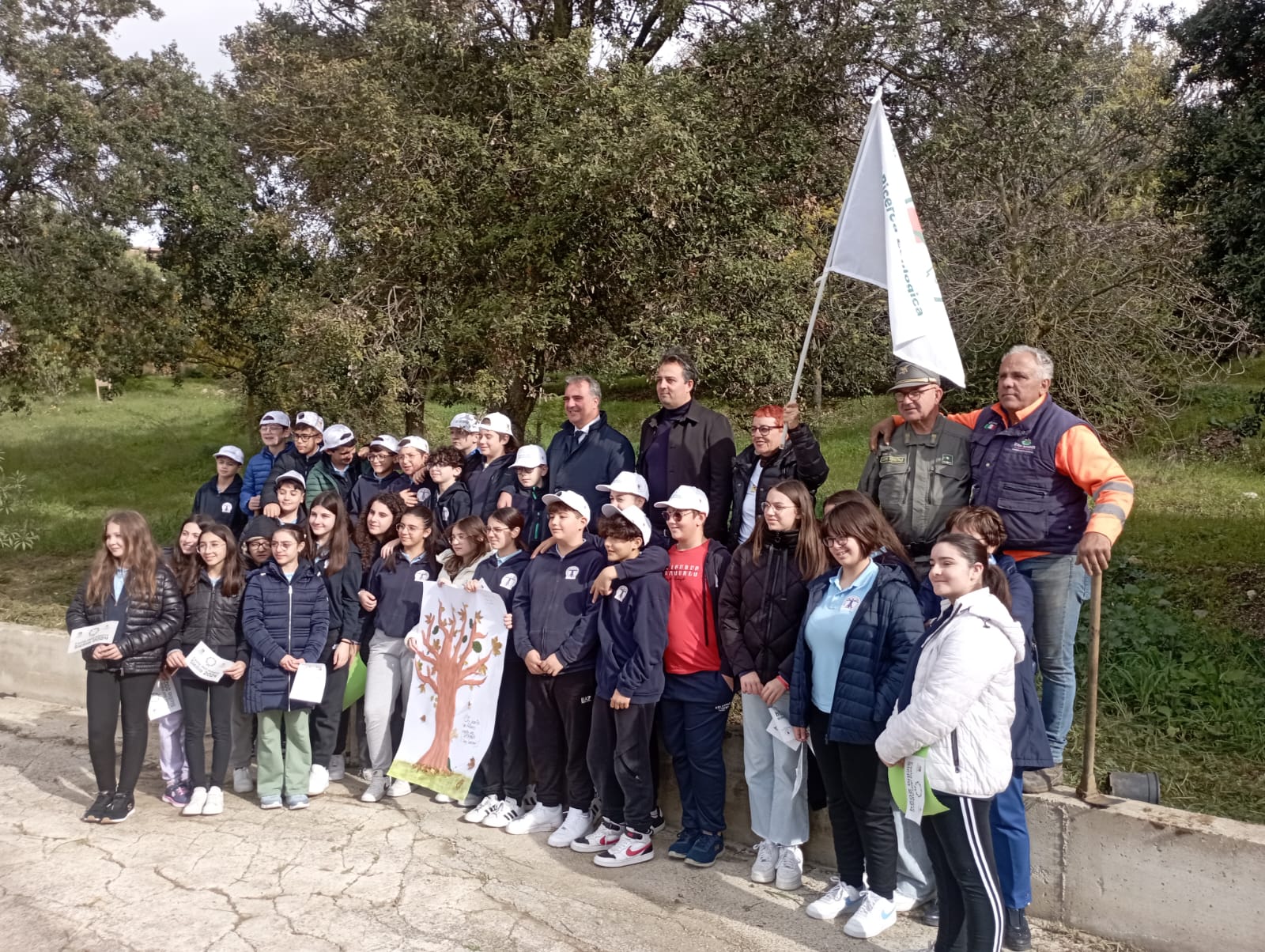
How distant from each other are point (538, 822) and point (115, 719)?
2.50m

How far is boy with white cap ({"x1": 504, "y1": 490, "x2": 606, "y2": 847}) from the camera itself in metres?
5.70

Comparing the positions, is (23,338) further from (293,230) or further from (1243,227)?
(1243,227)

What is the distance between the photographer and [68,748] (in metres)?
7.50

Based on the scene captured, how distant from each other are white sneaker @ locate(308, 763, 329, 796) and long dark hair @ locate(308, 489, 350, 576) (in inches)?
47.6

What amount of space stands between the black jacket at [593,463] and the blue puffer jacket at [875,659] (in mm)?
2220

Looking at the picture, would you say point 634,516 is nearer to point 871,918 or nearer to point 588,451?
point 588,451

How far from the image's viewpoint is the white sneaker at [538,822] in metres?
5.95

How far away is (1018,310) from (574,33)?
6.00 meters

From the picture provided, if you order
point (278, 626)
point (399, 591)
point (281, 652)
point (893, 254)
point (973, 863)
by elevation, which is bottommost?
point (973, 863)

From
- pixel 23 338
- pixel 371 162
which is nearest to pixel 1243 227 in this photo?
pixel 371 162

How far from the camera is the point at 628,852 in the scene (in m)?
5.53

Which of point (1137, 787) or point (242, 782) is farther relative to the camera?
point (242, 782)

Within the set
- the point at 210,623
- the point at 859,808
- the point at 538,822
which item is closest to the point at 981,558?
the point at 859,808

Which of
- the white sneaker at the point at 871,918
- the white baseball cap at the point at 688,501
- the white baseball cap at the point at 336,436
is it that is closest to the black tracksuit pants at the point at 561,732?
the white baseball cap at the point at 688,501
